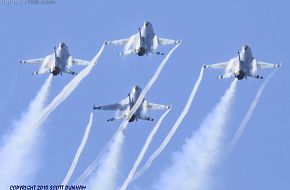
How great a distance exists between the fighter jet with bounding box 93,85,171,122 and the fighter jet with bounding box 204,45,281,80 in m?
8.03

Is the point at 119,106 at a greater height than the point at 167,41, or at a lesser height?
lesser

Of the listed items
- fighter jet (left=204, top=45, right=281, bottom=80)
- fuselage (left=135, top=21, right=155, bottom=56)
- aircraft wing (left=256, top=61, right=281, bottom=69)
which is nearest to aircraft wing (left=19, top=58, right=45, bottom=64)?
fuselage (left=135, top=21, right=155, bottom=56)

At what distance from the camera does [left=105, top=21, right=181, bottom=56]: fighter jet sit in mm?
136750

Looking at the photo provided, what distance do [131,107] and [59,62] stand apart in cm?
971

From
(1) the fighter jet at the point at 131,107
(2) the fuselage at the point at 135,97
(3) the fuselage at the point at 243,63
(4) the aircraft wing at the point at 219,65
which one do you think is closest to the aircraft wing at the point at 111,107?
(1) the fighter jet at the point at 131,107

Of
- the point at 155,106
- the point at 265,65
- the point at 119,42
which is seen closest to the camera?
the point at 155,106

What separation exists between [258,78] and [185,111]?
30.3 feet

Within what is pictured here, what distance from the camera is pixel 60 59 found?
5369 inches

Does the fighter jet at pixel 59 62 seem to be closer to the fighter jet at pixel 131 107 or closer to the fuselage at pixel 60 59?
the fuselage at pixel 60 59

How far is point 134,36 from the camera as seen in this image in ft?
461

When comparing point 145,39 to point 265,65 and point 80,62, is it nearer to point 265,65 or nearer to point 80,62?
point 80,62

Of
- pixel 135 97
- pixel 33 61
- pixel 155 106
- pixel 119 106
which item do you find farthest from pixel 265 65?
pixel 33 61

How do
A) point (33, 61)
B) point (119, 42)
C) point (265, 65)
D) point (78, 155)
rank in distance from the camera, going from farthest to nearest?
1. point (119, 42)
2. point (33, 61)
3. point (265, 65)
4. point (78, 155)

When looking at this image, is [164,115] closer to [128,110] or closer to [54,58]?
[128,110]
